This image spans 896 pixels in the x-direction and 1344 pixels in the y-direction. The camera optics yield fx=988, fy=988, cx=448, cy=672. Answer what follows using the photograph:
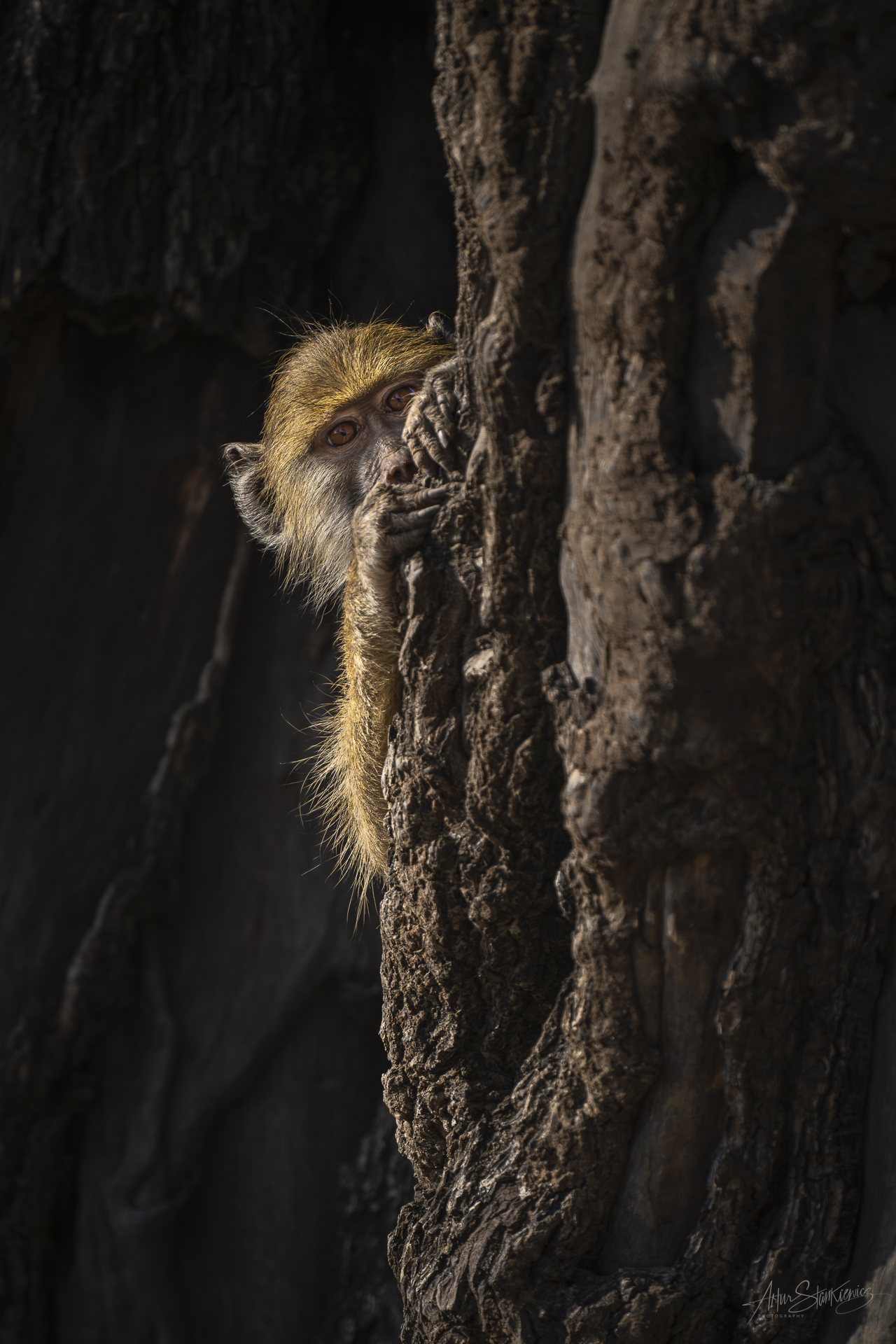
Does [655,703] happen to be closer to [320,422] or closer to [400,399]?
[400,399]

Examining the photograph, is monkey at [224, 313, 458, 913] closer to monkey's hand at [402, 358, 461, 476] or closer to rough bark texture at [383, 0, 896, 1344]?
monkey's hand at [402, 358, 461, 476]

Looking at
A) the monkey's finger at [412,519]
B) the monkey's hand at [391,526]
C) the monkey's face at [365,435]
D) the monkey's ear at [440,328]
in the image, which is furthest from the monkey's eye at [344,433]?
the monkey's finger at [412,519]

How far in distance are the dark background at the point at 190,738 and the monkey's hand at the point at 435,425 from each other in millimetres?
1572

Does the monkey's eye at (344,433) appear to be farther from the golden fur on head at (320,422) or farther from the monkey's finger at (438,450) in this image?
the monkey's finger at (438,450)

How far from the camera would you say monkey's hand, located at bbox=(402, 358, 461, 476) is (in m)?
1.35

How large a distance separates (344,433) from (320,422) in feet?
0.23

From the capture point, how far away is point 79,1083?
10.7ft

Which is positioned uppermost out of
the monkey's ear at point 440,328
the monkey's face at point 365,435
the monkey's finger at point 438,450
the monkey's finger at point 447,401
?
the monkey's ear at point 440,328

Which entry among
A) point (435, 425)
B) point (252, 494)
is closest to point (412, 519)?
point (435, 425)

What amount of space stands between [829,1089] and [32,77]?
10.1 feet

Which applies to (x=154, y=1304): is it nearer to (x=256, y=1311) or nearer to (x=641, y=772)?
(x=256, y=1311)

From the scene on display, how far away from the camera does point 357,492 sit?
239 cm

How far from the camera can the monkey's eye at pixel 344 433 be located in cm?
236

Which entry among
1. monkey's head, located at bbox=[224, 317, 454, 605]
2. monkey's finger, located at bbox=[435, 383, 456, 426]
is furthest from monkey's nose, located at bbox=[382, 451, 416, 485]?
monkey's head, located at bbox=[224, 317, 454, 605]
